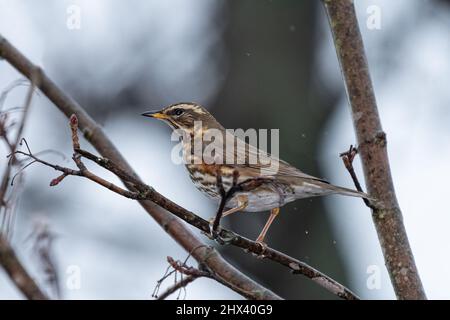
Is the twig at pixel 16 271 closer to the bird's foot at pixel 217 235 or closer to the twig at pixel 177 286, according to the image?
the bird's foot at pixel 217 235

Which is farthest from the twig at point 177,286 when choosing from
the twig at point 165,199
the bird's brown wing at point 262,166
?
the bird's brown wing at point 262,166

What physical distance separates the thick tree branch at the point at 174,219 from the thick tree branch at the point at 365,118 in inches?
16.2

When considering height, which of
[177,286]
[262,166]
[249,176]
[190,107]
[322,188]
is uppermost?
[190,107]

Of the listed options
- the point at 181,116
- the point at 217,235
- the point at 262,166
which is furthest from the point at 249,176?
the point at 217,235

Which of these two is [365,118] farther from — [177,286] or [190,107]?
[190,107]

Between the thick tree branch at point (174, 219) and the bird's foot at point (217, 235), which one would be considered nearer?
the thick tree branch at point (174, 219)

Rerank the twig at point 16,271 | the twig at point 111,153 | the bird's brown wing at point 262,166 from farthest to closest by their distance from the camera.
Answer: the bird's brown wing at point 262,166, the twig at point 111,153, the twig at point 16,271

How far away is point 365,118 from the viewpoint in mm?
3811

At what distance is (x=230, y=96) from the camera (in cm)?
907

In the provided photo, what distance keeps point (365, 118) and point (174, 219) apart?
165 centimetres

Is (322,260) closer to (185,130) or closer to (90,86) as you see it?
(185,130)

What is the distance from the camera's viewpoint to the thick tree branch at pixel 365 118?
11.8 ft

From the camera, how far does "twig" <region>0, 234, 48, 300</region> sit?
6.79 ft
